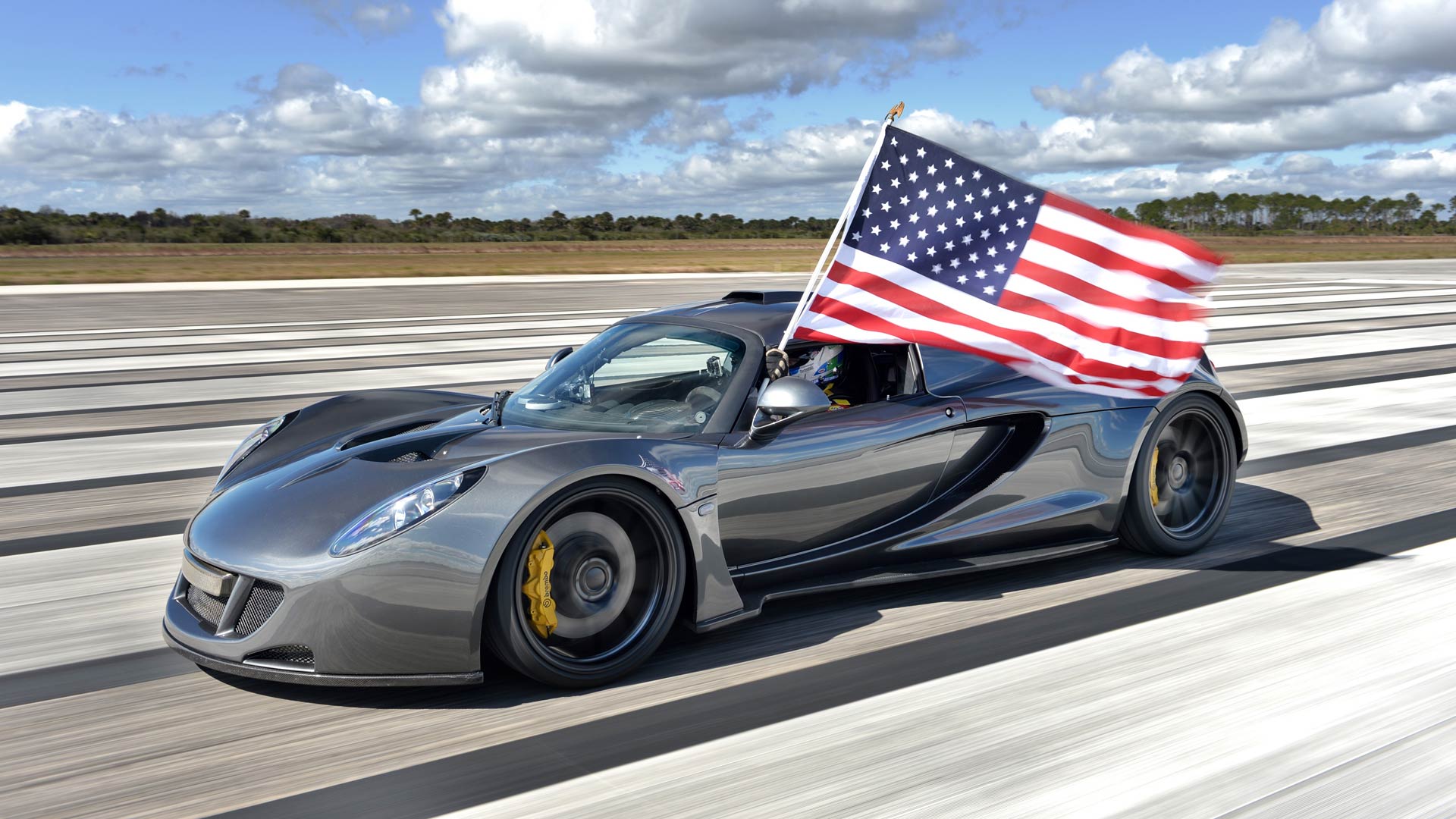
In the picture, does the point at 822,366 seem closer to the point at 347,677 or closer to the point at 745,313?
the point at 745,313

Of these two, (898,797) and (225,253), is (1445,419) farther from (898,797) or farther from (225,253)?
(225,253)

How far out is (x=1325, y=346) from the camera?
47.7 feet

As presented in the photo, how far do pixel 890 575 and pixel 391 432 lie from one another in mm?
2012

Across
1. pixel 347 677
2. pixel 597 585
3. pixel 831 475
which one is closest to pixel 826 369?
pixel 831 475

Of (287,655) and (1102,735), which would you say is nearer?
(1102,735)

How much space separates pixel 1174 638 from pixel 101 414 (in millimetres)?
9076

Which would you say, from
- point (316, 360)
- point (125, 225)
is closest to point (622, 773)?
point (316, 360)

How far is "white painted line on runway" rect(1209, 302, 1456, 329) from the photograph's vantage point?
59.3ft

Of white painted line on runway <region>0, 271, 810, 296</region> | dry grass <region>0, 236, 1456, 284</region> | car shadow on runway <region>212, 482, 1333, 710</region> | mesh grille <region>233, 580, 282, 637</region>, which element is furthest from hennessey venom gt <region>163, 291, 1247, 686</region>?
white painted line on runway <region>0, 271, 810, 296</region>

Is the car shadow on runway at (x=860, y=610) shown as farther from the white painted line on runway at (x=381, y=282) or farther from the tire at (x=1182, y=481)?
the white painted line on runway at (x=381, y=282)

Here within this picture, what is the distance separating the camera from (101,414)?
32.8 feet

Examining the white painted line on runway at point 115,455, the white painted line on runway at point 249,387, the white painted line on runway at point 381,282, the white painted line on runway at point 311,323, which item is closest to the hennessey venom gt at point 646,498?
the white painted line on runway at point 115,455

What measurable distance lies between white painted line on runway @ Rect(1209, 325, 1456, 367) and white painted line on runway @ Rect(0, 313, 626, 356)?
8.58 metres

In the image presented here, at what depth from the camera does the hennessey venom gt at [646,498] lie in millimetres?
3381
